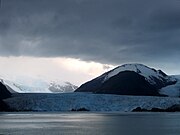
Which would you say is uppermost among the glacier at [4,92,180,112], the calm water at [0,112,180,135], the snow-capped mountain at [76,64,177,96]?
the snow-capped mountain at [76,64,177,96]

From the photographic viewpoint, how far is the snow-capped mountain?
14975 cm

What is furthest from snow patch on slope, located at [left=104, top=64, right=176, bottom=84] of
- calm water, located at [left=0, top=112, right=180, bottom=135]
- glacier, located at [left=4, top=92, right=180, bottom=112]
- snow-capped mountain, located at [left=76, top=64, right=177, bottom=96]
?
calm water, located at [left=0, top=112, right=180, bottom=135]

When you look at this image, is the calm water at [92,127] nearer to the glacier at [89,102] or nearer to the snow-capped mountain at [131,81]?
the glacier at [89,102]

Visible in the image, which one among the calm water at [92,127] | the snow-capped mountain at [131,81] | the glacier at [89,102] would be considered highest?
the snow-capped mountain at [131,81]

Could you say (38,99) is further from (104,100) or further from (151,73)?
(151,73)

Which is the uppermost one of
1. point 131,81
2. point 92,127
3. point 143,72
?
point 143,72

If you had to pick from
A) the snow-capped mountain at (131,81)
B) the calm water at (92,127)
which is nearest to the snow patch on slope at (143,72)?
the snow-capped mountain at (131,81)

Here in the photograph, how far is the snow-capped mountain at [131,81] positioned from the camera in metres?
150

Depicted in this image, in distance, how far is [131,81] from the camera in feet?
513

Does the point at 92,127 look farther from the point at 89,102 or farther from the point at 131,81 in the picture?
the point at 131,81

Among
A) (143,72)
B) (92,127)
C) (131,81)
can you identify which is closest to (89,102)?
(92,127)

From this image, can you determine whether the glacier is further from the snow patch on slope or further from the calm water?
the snow patch on slope

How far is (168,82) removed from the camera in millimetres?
169875

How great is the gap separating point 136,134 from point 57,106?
63899 millimetres
